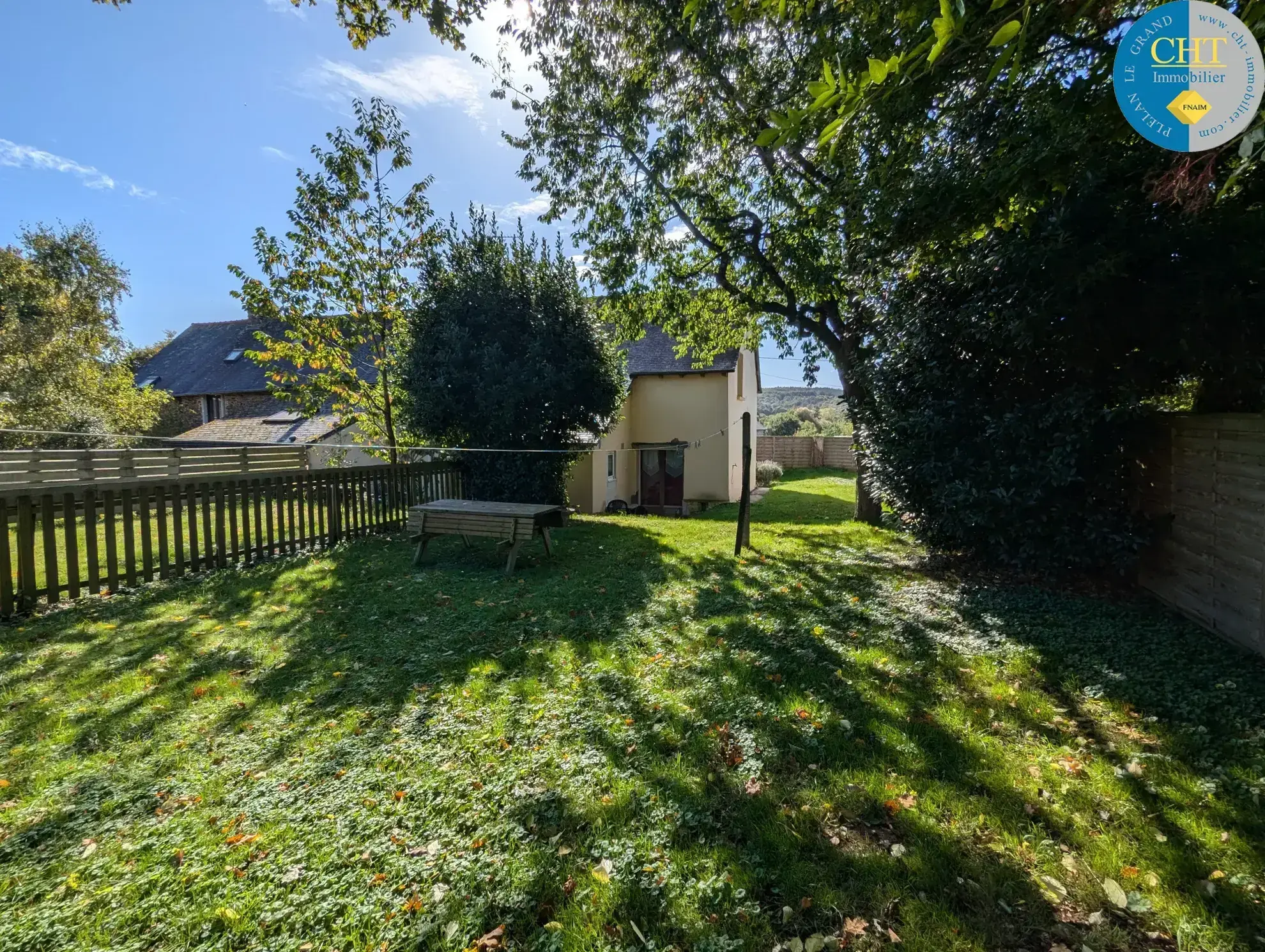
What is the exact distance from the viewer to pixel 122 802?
253 centimetres

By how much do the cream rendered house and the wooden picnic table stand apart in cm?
980

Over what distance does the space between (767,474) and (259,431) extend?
2201 cm

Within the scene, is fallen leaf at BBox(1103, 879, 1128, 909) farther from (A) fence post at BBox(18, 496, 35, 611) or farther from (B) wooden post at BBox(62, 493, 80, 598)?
(A) fence post at BBox(18, 496, 35, 611)

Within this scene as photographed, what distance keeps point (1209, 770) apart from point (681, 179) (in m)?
11.3

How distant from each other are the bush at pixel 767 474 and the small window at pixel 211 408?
25.8 m

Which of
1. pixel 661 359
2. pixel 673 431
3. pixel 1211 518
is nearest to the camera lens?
pixel 1211 518

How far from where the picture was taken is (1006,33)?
183 centimetres

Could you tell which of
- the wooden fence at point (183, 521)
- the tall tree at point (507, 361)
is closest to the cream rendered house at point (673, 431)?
the tall tree at point (507, 361)

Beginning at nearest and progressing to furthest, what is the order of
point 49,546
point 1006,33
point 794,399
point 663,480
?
1. point 1006,33
2. point 49,546
3. point 663,480
4. point 794,399

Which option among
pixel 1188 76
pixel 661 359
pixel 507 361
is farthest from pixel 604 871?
pixel 661 359

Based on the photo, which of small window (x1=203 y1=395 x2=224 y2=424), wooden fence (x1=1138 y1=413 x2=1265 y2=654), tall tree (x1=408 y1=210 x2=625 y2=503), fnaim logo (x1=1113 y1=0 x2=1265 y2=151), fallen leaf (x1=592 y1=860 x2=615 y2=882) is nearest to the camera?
fallen leaf (x1=592 y1=860 x2=615 y2=882)

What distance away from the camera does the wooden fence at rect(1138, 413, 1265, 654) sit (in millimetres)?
3955

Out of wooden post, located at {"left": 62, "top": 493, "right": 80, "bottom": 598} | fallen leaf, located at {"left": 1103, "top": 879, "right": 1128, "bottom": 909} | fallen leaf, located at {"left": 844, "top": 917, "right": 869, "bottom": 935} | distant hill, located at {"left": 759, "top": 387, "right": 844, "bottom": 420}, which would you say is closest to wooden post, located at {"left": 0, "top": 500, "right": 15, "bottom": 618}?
wooden post, located at {"left": 62, "top": 493, "right": 80, "bottom": 598}

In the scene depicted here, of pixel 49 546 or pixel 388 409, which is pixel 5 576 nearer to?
pixel 49 546
